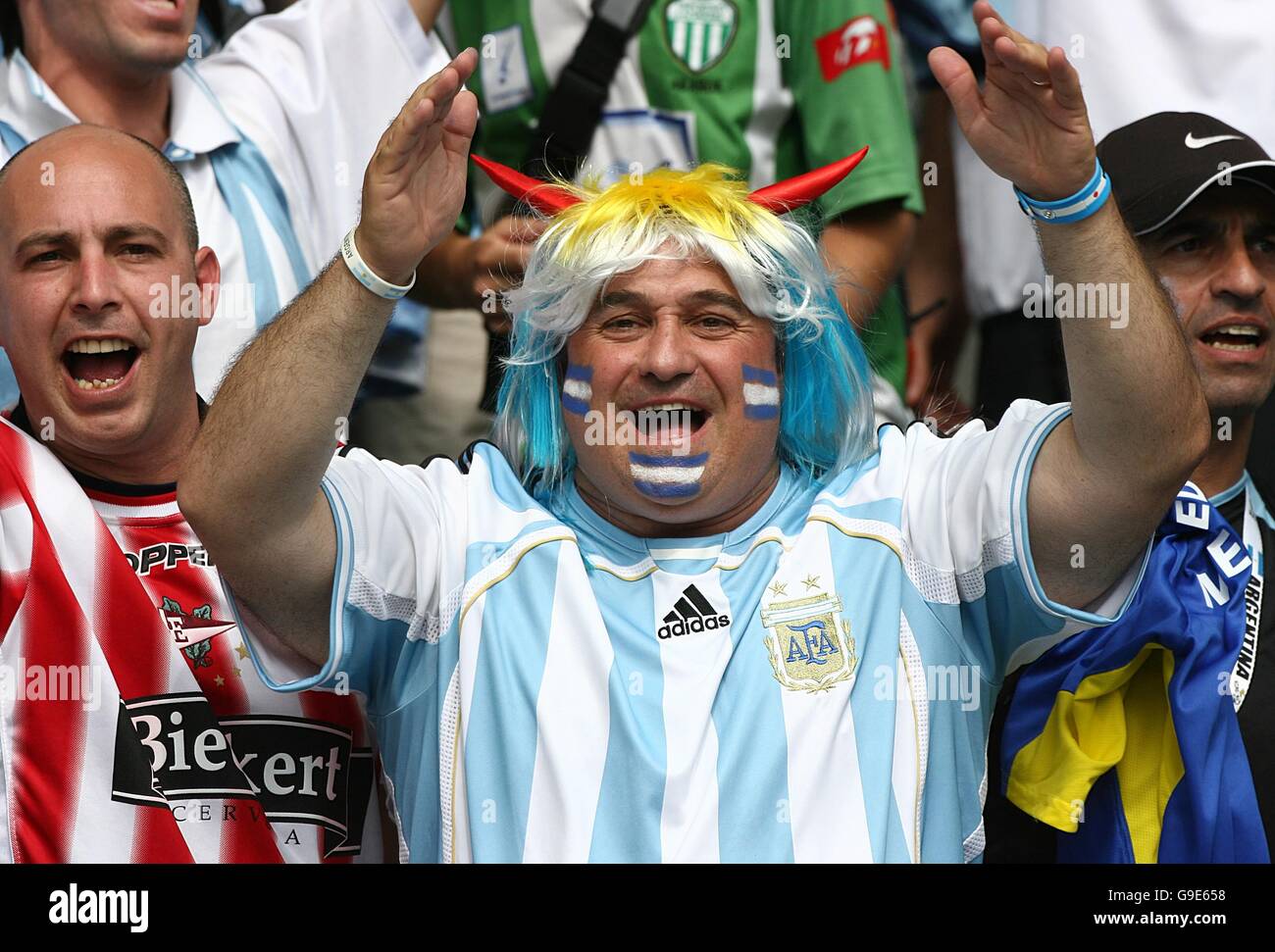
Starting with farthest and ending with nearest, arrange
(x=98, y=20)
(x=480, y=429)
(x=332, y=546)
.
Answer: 1. (x=480, y=429)
2. (x=98, y=20)
3. (x=332, y=546)

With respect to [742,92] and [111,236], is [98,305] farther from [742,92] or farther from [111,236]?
[742,92]

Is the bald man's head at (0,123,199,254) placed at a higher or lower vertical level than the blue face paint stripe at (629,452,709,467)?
higher

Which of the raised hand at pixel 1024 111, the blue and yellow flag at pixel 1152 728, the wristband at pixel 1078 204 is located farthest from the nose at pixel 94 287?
the blue and yellow flag at pixel 1152 728

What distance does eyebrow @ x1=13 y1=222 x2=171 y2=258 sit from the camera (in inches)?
114

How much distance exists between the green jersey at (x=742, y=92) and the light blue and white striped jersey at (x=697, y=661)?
35.3 inches

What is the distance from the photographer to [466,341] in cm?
409

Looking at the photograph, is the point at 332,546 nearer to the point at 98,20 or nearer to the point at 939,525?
the point at 939,525

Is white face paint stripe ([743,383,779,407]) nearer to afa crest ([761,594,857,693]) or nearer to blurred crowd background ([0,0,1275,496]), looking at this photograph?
afa crest ([761,594,857,693])

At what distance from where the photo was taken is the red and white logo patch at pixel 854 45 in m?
3.41

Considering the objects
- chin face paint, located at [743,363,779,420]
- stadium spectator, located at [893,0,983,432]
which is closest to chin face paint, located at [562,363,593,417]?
chin face paint, located at [743,363,779,420]

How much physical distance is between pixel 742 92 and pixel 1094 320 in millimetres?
1349

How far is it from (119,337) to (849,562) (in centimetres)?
125

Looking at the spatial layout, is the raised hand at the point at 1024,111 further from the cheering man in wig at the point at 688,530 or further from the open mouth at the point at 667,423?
the open mouth at the point at 667,423

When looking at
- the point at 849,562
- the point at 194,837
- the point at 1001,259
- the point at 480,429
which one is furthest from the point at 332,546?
the point at 1001,259
